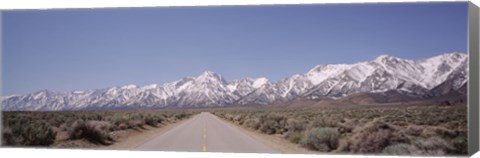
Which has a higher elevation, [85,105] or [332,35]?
[332,35]

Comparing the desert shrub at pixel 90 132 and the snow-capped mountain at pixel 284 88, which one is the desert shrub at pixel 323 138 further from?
the desert shrub at pixel 90 132

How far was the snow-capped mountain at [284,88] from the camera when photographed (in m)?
22.3

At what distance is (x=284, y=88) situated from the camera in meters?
24.4

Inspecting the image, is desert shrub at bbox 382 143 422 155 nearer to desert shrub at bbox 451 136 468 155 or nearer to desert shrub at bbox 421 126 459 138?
desert shrub at bbox 421 126 459 138

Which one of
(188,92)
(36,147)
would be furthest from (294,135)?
(36,147)

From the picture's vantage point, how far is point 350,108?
23891mm

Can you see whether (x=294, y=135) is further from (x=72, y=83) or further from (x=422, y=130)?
(x=72, y=83)

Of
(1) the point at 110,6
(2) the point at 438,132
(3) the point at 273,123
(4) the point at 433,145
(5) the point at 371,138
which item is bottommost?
(4) the point at 433,145

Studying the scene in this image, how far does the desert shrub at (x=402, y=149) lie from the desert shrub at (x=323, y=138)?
1.70m

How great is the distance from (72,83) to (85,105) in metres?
0.79

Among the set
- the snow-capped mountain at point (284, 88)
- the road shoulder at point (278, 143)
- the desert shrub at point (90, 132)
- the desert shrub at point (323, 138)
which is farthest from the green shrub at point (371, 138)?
the desert shrub at point (90, 132)

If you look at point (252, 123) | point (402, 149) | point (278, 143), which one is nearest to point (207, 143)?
point (278, 143)

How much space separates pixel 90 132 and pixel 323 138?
7439mm

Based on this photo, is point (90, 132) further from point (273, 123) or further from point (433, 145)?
point (433, 145)
